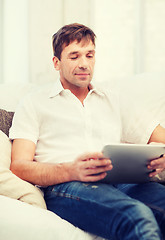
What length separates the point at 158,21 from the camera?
8.89 ft

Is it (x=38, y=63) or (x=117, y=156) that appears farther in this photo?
(x=38, y=63)

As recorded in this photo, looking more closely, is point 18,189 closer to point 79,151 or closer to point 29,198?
point 29,198

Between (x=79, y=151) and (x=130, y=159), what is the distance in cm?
31

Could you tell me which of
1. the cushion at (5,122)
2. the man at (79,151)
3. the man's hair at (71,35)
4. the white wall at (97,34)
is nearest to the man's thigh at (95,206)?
the man at (79,151)

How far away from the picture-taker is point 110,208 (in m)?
1.03

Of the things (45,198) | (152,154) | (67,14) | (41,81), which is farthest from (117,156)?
(67,14)

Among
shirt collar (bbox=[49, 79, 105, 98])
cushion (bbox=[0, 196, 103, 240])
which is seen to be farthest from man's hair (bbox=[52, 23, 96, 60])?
cushion (bbox=[0, 196, 103, 240])

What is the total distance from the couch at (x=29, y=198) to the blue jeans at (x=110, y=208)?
43 mm

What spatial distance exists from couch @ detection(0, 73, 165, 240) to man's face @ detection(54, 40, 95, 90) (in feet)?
0.80

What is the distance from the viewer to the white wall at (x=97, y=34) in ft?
7.73

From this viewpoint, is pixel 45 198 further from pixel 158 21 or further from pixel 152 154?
pixel 158 21

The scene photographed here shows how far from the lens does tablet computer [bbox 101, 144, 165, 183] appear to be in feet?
3.43

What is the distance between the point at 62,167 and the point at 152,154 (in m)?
0.29

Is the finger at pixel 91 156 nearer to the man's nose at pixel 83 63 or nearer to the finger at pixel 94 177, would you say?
the finger at pixel 94 177
